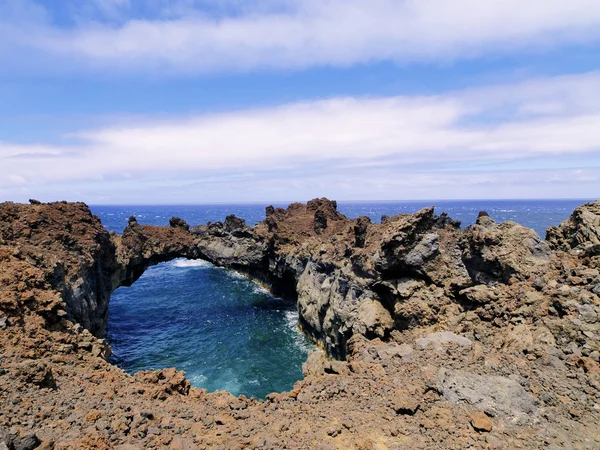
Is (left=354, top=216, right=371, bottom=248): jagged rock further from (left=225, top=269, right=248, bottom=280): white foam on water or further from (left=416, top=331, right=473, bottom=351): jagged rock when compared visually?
(left=225, top=269, right=248, bottom=280): white foam on water

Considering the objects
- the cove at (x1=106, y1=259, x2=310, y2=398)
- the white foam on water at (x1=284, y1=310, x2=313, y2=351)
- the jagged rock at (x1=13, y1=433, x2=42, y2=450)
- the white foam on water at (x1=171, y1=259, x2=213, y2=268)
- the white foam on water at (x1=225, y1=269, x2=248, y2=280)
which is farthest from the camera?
the white foam on water at (x1=171, y1=259, x2=213, y2=268)

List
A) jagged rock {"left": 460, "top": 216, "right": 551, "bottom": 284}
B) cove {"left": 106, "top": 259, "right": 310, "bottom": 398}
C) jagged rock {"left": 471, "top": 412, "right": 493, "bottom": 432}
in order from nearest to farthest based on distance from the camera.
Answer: jagged rock {"left": 471, "top": 412, "right": 493, "bottom": 432} < jagged rock {"left": 460, "top": 216, "right": 551, "bottom": 284} < cove {"left": 106, "top": 259, "right": 310, "bottom": 398}

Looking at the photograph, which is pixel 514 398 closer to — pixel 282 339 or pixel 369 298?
pixel 369 298

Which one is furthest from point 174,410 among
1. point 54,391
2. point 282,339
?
point 282,339

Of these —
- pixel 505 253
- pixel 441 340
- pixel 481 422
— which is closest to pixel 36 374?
pixel 481 422

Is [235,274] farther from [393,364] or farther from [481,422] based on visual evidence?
[481,422]

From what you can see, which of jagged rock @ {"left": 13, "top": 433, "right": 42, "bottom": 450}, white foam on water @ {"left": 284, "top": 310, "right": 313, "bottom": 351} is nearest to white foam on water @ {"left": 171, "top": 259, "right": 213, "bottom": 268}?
white foam on water @ {"left": 284, "top": 310, "right": 313, "bottom": 351}

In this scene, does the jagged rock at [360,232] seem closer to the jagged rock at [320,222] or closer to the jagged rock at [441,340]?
the jagged rock at [320,222]

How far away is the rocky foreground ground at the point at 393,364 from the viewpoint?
31.8ft

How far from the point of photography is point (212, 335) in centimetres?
3591

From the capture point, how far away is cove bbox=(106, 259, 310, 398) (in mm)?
28406

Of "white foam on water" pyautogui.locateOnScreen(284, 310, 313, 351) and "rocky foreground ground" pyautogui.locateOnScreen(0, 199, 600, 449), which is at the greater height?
"rocky foreground ground" pyautogui.locateOnScreen(0, 199, 600, 449)

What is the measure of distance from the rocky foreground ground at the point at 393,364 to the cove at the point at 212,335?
814 centimetres

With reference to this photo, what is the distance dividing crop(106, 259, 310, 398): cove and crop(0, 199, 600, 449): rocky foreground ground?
320 inches
